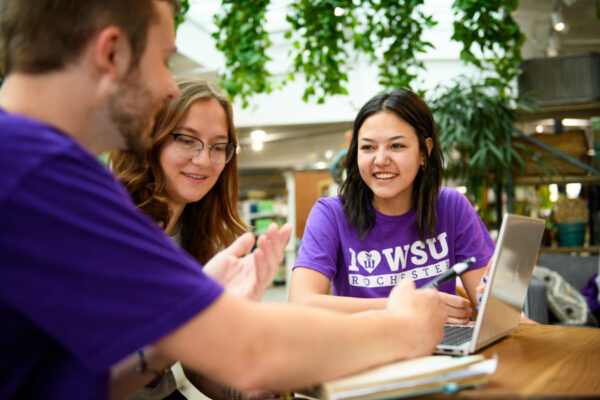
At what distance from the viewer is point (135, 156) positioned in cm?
154

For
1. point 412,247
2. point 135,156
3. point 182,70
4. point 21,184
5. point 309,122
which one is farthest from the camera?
point 309,122

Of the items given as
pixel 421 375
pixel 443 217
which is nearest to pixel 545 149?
pixel 443 217

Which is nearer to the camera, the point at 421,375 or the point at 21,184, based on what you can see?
the point at 21,184

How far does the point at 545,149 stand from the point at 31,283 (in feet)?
13.3

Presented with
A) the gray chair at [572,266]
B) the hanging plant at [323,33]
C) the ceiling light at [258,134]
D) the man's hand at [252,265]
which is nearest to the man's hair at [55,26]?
the man's hand at [252,265]

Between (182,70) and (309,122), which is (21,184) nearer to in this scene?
(182,70)

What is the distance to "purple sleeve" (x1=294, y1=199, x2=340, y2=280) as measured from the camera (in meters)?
1.64

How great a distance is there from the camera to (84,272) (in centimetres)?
55

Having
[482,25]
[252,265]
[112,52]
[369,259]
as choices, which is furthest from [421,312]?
[482,25]

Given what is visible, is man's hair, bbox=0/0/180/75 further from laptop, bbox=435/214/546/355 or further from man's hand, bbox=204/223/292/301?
laptop, bbox=435/214/546/355

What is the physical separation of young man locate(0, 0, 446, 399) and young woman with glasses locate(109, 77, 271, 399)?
779 mm

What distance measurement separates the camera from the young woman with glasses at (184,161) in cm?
153

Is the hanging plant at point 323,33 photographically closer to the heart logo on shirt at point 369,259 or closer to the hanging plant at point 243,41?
the hanging plant at point 243,41

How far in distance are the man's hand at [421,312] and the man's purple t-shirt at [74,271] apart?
382 mm
